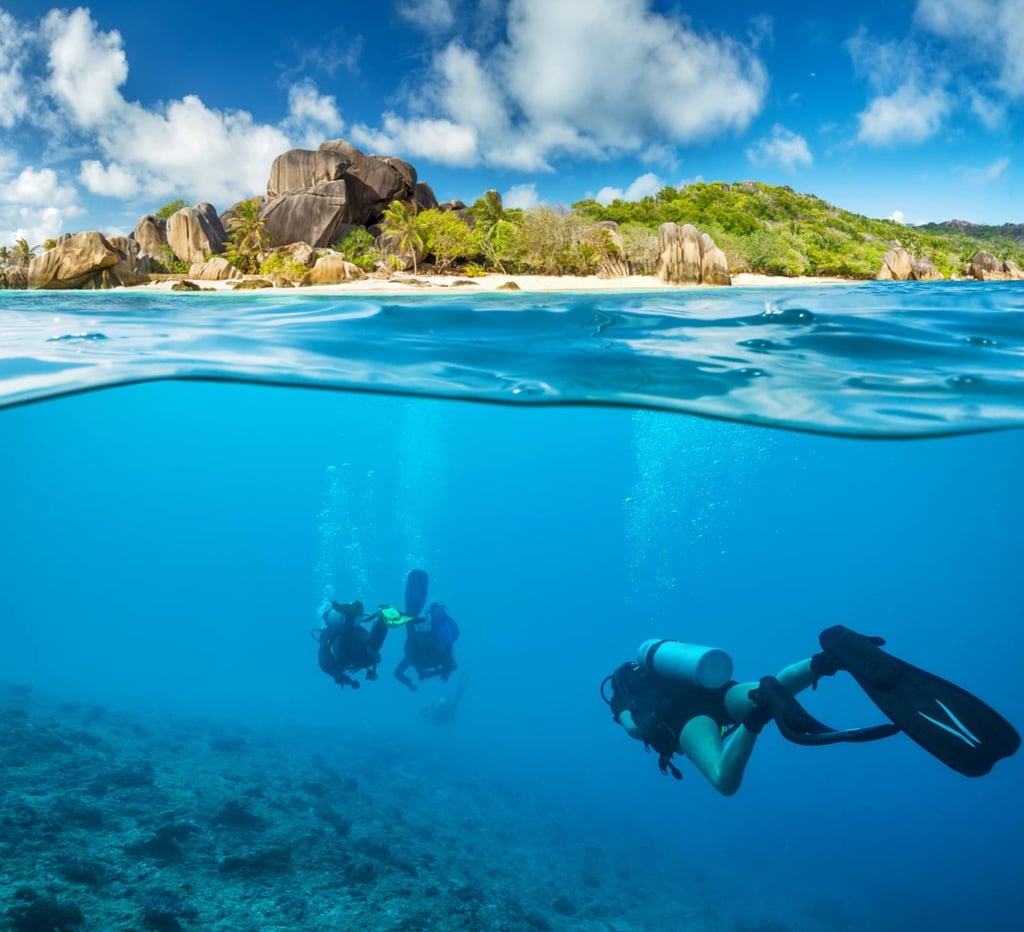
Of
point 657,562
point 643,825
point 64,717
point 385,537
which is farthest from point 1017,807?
point 385,537

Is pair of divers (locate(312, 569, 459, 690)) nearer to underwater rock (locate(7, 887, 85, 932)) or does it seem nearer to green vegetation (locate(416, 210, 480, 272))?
underwater rock (locate(7, 887, 85, 932))

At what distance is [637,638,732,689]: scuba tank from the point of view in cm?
515

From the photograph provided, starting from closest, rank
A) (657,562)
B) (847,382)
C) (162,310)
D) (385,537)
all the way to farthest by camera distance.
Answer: (847,382), (162,310), (657,562), (385,537)

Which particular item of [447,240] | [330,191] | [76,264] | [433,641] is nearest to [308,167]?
[330,191]

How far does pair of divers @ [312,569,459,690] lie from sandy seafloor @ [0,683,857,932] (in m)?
2.27

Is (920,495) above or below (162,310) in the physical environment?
below

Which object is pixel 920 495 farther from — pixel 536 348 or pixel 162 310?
pixel 162 310

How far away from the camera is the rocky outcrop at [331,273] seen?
36.9 metres

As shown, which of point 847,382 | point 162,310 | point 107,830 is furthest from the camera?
point 162,310

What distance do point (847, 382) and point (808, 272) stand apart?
5018cm

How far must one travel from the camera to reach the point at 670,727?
5.60 meters

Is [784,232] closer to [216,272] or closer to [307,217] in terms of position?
[307,217]

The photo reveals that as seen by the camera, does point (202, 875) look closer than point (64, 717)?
Yes

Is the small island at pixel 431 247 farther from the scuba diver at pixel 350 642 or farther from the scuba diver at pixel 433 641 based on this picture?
the scuba diver at pixel 350 642
